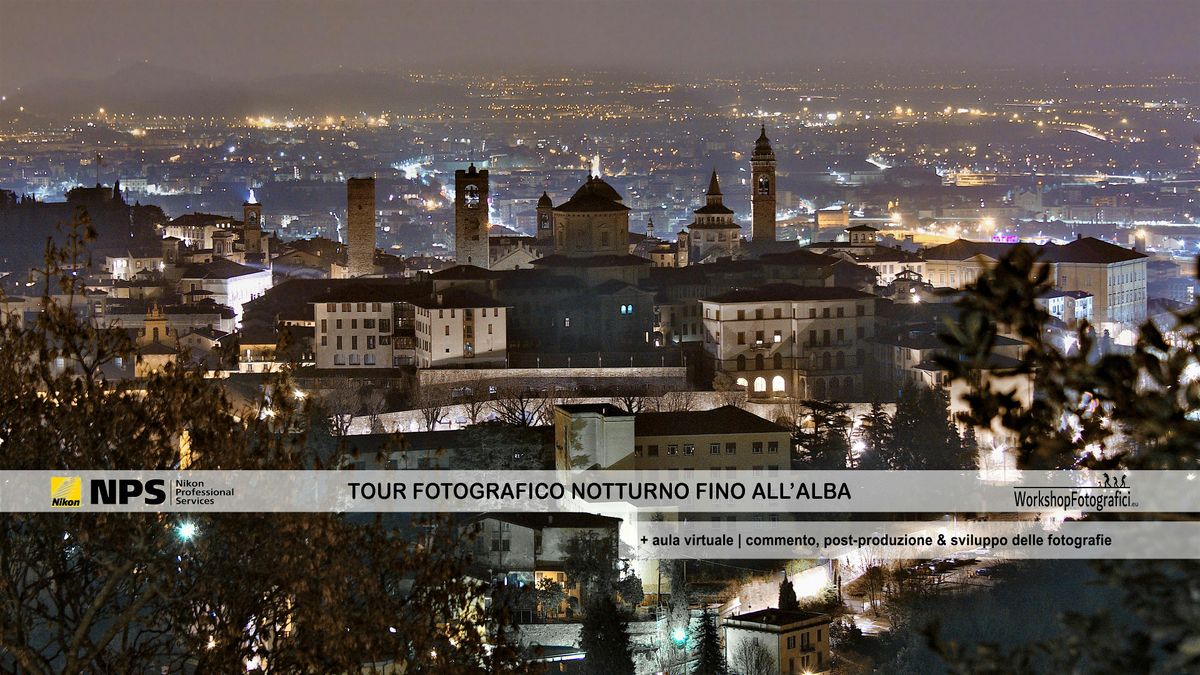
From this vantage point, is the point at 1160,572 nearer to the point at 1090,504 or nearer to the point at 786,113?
the point at 1090,504

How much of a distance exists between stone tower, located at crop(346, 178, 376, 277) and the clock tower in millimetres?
2009

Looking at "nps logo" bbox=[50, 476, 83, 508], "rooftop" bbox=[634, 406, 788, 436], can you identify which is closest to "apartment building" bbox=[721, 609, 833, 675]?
"rooftop" bbox=[634, 406, 788, 436]

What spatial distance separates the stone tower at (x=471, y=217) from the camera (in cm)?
2831

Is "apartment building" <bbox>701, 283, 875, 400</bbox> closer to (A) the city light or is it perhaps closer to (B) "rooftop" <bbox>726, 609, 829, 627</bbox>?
(B) "rooftop" <bbox>726, 609, 829, 627</bbox>

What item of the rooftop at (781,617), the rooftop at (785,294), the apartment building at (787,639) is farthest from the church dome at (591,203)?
the apartment building at (787,639)

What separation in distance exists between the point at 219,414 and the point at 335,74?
76549 mm

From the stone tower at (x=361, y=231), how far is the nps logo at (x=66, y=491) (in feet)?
82.8

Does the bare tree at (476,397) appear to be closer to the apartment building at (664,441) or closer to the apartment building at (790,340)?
the apartment building at (664,441)

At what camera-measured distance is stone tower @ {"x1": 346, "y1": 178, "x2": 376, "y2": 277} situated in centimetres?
3014

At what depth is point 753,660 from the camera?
12.0 meters

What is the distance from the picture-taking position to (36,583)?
4723mm

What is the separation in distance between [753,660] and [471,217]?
17163 millimetres

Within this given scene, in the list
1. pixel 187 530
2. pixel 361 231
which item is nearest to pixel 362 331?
pixel 361 231

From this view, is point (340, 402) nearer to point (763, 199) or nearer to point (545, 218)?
point (545, 218)
